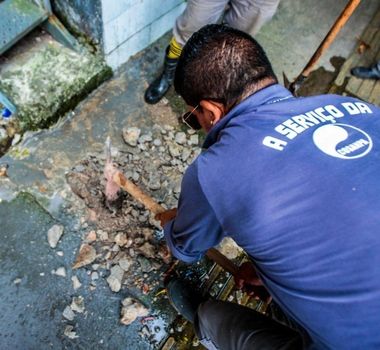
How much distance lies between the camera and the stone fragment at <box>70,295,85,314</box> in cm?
218

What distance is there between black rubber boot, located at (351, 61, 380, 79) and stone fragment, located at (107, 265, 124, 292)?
2.56m

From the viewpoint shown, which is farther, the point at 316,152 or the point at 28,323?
the point at 28,323

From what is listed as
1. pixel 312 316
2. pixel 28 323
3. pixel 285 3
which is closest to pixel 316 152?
pixel 312 316

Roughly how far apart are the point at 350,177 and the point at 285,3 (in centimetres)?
300

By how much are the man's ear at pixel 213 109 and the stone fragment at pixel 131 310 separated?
1.21m

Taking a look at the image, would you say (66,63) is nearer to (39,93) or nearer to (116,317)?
(39,93)

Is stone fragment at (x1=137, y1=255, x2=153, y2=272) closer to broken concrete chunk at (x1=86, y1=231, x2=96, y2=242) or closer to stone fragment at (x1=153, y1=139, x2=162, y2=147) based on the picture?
broken concrete chunk at (x1=86, y1=231, x2=96, y2=242)

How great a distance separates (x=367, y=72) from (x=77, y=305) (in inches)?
115

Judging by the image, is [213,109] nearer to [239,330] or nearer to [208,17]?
[239,330]

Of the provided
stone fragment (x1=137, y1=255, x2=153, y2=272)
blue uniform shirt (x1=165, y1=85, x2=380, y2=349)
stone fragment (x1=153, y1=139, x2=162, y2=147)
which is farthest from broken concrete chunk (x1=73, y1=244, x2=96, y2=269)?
blue uniform shirt (x1=165, y1=85, x2=380, y2=349)

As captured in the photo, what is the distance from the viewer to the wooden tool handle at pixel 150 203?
7.26 feet

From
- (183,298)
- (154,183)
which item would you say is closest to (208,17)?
(154,183)

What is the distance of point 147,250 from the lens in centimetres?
236

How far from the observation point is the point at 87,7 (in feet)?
8.04
